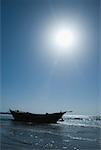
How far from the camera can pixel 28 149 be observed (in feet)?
58.6

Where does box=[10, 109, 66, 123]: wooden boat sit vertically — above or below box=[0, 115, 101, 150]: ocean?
above

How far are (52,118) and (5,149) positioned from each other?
44117 mm

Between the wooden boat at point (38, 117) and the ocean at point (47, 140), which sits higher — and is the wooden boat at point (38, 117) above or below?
above

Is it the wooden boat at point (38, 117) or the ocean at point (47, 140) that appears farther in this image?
the wooden boat at point (38, 117)

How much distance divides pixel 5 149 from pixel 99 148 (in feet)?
27.1

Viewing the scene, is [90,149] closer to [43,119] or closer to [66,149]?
[66,149]

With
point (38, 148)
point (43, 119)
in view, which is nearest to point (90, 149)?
point (38, 148)

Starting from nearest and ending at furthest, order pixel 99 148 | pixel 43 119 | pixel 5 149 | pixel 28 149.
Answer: pixel 5 149 < pixel 28 149 < pixel 99 148 < pixel 43 119

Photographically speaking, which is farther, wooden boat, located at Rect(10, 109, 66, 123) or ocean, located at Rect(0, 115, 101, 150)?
wooden boat, located at Rect(10, 109, 66, 123)

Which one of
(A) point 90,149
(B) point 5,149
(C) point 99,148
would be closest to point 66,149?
(A) point 90,149

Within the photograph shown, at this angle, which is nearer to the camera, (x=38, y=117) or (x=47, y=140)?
(x=47, y=140)

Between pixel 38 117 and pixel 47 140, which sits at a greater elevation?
pixel 38 117

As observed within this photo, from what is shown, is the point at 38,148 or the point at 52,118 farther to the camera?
the point at 52,118

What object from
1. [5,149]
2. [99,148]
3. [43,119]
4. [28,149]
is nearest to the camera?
[5,149]
